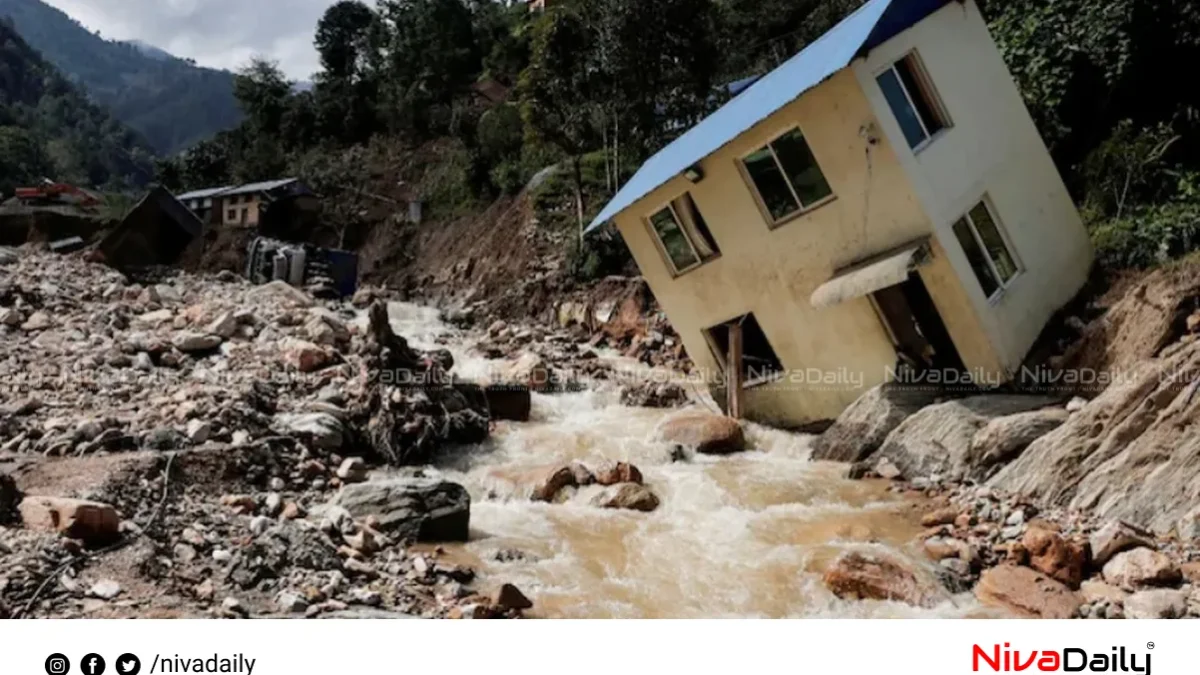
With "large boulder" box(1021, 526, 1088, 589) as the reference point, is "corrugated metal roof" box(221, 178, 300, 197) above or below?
above

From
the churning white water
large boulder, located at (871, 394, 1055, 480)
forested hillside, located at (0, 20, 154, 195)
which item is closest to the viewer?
the churning white water

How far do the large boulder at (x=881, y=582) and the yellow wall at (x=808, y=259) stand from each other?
10.4 feet

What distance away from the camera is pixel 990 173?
7.63 m

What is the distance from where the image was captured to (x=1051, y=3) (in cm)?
1041

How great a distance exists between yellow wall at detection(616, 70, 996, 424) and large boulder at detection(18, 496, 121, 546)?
609cm

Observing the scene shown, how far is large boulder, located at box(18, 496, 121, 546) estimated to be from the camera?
418 cm

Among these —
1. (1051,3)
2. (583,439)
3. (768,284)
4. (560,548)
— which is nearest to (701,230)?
(768,284)

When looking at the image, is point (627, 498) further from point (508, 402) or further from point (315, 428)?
point (508, 402)

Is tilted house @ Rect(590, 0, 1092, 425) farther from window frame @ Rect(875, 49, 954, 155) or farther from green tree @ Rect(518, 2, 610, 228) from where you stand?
green tree @ Rect(518, 2, 610, 228)

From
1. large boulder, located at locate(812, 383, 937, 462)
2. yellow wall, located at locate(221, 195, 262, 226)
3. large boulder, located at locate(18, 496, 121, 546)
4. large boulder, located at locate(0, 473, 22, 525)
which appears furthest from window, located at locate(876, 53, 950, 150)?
yellow wall, located at locate(221, 195, 262, 226)

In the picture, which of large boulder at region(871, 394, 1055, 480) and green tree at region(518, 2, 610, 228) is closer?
large boulder at region(871, 394, 1055, 480)
